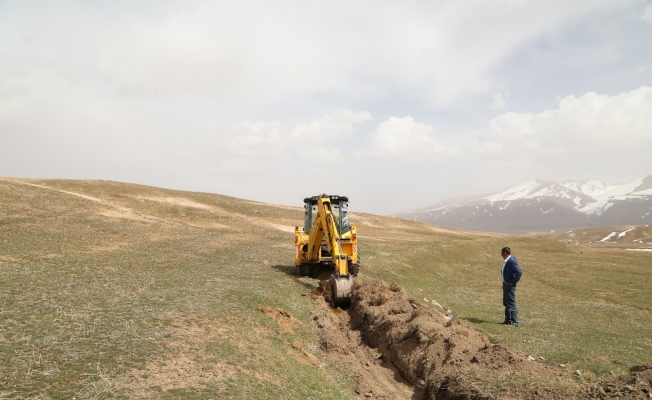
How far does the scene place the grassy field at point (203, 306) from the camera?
8.96 m

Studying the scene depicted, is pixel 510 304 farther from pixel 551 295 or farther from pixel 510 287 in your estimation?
pixel 551 295

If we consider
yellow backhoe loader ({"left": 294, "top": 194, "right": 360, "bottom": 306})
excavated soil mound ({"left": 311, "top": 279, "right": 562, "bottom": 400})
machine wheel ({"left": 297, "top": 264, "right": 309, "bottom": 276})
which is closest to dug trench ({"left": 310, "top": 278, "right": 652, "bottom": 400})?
excavated soil mound ({"left": 311, "top": 279, "right": 562, "bottom": 400})

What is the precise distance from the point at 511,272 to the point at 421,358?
301 inches

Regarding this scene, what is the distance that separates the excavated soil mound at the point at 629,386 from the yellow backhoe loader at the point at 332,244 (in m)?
11.9

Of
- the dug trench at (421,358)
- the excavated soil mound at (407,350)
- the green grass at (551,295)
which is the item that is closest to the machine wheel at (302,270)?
the dug trench at (421,358)

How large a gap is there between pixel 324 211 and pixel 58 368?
14606mm

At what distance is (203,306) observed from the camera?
1470 cm

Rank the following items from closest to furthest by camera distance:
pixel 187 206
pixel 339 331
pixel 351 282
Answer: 1. pixel 339 331
2. pixel 351 282
3. pixel 187 206

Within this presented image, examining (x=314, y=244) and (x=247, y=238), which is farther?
(x=247, y=238)

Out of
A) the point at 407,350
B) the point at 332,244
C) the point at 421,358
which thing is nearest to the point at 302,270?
the point at 332,244

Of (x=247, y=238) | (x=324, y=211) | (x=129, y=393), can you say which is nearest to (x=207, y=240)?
(x=247, y=238)

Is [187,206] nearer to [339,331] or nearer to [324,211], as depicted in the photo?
[324,211]

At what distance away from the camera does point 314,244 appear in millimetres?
24000

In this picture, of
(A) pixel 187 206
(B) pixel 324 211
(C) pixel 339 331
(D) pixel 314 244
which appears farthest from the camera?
(A) pixel 187 206
